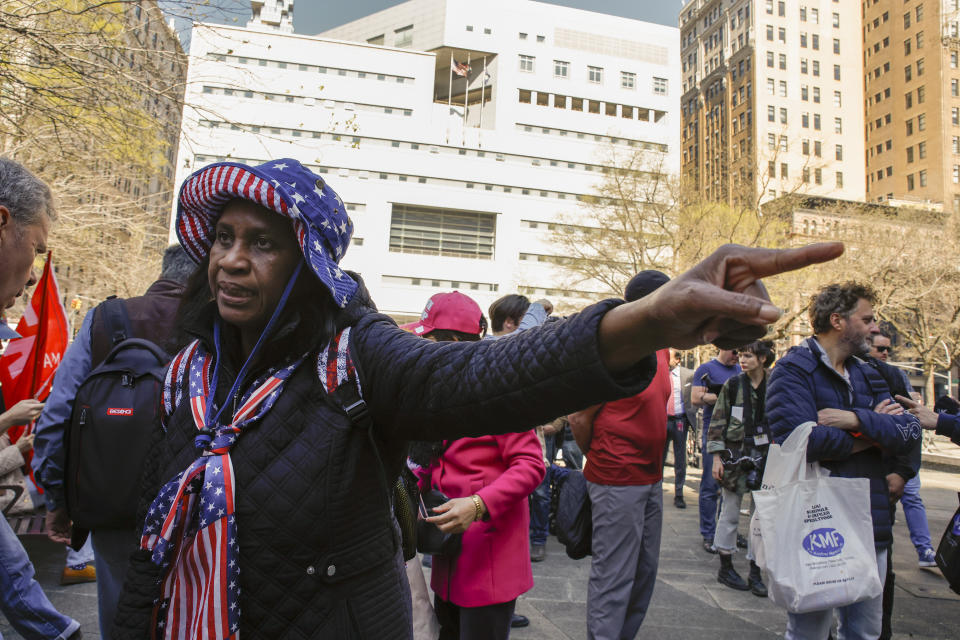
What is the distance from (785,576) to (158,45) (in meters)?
6.99

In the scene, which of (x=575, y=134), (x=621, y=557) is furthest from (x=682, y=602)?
(x=575, y=134)

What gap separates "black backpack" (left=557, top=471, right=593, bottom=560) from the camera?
3758mm

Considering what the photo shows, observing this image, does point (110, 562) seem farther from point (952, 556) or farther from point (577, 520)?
point (952, 556)

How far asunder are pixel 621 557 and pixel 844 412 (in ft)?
4.63

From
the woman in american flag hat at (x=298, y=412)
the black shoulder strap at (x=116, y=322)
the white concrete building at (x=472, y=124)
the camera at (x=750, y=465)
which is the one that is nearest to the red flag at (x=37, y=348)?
the black shoulder strap at (x=116, y=322)

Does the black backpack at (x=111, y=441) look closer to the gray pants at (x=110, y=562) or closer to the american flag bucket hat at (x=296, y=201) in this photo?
the gray pants at (x=110, y=562)

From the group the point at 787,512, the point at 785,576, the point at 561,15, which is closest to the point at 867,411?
the point at 787,512

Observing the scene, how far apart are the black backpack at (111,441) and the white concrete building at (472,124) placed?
38493 millimetres

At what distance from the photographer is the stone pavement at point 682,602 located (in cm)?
416

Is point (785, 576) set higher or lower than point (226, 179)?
lower

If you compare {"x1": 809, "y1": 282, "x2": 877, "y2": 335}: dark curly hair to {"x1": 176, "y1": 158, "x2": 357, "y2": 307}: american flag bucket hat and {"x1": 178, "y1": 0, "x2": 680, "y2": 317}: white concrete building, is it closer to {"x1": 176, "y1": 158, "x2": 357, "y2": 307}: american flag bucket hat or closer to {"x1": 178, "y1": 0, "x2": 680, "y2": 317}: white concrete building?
{"x1": 176, "y1": 158, "x2": 357, "y2": 307}: american flag bucket hat

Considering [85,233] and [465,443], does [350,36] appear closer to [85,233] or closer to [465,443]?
[85,233]

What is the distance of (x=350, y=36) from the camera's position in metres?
65.0

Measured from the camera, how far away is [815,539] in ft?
9.87
